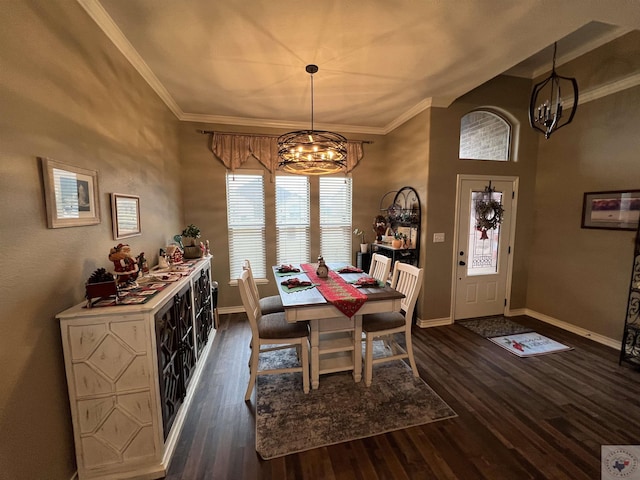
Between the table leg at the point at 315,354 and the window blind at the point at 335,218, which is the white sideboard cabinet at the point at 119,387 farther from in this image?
the window blind at the point at 335,218

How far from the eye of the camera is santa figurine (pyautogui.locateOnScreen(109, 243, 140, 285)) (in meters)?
1.68

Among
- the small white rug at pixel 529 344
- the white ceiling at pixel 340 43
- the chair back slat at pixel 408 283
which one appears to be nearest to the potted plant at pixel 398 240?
the chair back slat at pixel 408 283

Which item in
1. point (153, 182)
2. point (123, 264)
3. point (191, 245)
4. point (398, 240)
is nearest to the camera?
point (123, 264)

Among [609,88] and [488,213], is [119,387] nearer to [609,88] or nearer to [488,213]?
[488,213]

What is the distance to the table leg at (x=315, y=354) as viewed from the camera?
228 cm

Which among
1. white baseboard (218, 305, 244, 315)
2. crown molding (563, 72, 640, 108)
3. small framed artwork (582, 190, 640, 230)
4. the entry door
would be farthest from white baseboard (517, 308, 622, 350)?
white baseboard (218, 305, 244, 315)

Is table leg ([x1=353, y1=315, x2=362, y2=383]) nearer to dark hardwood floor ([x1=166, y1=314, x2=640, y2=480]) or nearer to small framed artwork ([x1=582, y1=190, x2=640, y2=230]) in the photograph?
dark hardwood floor ([x1=166, y1=314, x2=640, y2=480])

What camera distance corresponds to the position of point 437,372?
2590 mm

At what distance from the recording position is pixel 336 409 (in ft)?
6.91

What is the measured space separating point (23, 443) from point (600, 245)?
202 inches

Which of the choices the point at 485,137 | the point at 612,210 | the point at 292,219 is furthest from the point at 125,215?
the point at 612,210

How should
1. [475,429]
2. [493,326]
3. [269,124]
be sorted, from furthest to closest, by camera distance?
[269,124] → [493,326] → [475,429]

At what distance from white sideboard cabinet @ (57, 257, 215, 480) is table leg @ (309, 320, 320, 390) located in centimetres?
110

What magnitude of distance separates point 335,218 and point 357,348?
7.97 feet
